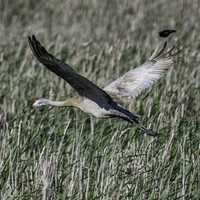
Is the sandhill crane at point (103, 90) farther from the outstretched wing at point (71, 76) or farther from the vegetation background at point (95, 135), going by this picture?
the vegetation background at point (95, 135)

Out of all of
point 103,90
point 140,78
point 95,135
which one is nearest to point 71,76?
point 103,90

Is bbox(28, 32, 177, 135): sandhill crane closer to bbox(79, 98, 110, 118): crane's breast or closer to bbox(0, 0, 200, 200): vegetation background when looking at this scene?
bbox(79, 98, 110, 118): crane's breast

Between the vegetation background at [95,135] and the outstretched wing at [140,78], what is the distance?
0.26 metres

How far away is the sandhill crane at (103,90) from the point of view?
5387 mm

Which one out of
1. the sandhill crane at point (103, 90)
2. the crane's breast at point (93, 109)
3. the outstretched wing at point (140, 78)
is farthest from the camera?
the outstretched wing at point (140, 78)

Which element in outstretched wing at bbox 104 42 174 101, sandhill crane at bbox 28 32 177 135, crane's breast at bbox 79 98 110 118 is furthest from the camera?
outstretched wing at bbox 104 42 174 101

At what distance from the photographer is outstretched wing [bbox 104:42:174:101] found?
650cm

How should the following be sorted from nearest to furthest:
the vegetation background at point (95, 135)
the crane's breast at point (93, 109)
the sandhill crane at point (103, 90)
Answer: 1. the vegetation background at point (95, 135)
2. the sandhill crane at point (103, 90)
3. the crane's breast at point (93, 109)

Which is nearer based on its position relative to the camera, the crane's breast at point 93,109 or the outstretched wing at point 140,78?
the crane's breast at point 93,109

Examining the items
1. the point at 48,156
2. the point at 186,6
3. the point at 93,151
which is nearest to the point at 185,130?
the point at 93,151

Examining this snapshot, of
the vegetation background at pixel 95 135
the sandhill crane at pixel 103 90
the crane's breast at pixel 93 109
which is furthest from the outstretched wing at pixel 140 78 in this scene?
the crane's breast at pixel 93 109

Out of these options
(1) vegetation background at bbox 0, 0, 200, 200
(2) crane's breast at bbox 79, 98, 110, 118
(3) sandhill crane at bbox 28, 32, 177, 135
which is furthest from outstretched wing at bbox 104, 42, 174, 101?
(2) crane's breast at bbox 79, 98, 110, 118

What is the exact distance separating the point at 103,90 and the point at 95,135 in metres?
0.50

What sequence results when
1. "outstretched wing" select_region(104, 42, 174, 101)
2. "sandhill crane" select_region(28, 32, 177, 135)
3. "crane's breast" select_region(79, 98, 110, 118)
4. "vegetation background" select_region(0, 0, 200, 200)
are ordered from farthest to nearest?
"outstretched wing" select_region(104, 42, 174, 101), "crane's breast" select_region(79, 98, 110, 118), "sandhill crane" select_region(28, 32, 177, 135), "vegetation background" select_region(0, 0, 200, 200)
